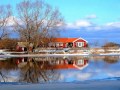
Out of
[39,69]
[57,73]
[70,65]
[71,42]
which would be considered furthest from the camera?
[71,42]

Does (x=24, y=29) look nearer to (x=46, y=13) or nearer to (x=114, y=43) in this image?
(x=46, y=13)

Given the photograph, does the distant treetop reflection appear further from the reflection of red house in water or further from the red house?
the red house

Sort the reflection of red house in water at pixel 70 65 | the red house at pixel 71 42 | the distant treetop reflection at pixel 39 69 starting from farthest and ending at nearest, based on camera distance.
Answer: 1. the red house at pixel 71 42
2. the reflection of red house in water at pixel 70 65
3. the distant treetop reflection at pixel 39 69

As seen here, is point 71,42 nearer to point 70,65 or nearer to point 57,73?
point 70,65

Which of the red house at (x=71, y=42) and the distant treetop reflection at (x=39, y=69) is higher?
the red house at (x=71, y=42)

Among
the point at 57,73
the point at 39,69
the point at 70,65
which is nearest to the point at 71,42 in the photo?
the point at 70,65

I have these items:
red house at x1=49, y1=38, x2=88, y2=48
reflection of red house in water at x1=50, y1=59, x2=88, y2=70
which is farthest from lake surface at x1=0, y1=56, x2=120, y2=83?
red house at x1=49, y1=38, x2=88, y2=48

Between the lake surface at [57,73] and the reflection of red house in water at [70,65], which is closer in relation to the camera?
the lake surface at [57,73]

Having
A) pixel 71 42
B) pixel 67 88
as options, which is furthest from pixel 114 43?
pixel 67 88

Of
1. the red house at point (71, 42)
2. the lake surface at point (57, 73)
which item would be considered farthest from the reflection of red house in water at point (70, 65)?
the red house at point (71, 42)

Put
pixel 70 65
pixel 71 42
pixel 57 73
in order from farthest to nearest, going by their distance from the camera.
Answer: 1. pixel 71 42
2. pixel 70 65
3. pixel 57 73

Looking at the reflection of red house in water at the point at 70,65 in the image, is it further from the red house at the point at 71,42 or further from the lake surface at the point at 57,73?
the red house at the point at 71,42

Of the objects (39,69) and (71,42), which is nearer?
(39,69)

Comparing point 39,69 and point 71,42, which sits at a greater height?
point 71,42
